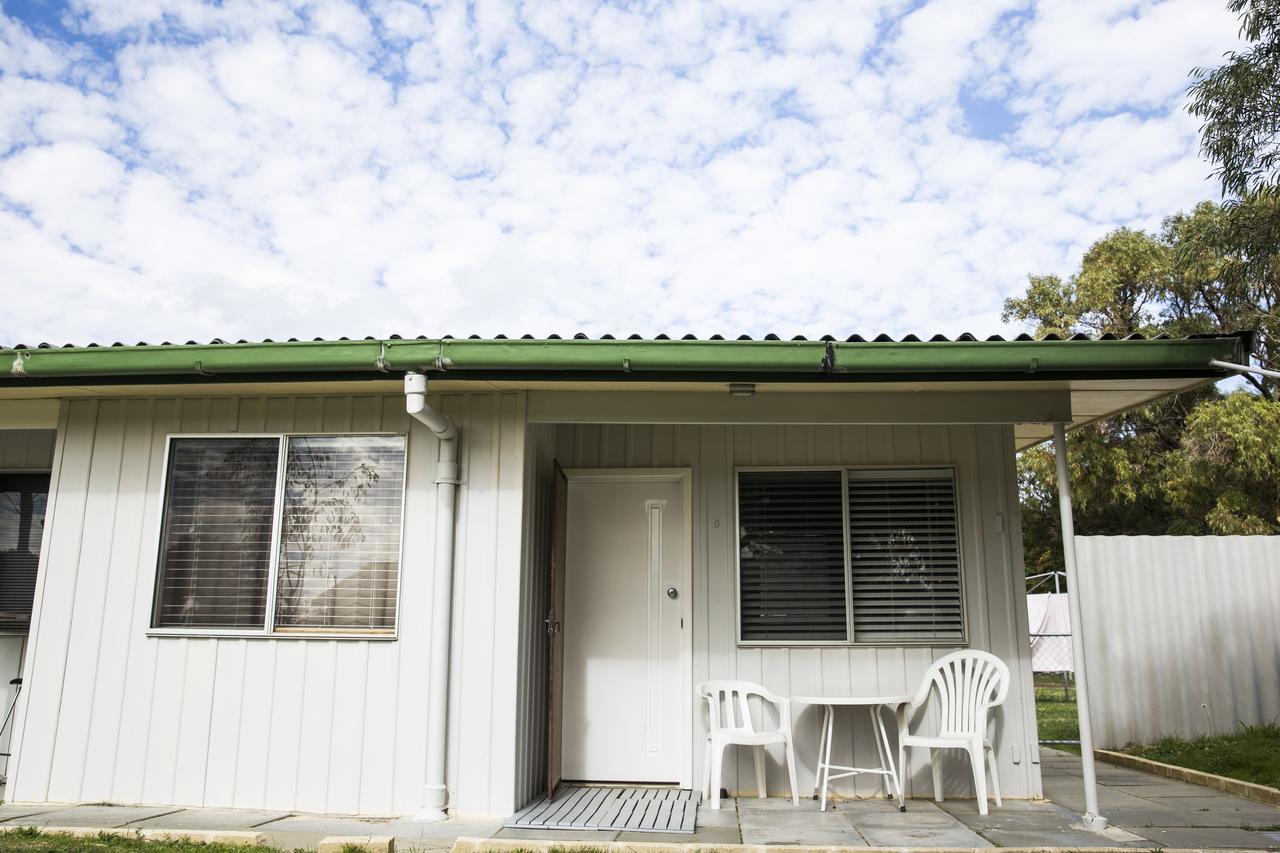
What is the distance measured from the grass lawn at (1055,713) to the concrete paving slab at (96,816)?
558cm

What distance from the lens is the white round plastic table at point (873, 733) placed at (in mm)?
4914

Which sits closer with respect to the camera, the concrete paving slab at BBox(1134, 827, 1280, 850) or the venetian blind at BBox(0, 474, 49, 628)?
the concrete paving slab at BBox(1134, 827, 1280, 850)

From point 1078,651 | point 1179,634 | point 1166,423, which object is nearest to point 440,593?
point 1078,651

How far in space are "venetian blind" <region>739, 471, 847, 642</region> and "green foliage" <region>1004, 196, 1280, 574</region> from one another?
835cm

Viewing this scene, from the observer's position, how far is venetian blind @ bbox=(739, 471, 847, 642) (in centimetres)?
549

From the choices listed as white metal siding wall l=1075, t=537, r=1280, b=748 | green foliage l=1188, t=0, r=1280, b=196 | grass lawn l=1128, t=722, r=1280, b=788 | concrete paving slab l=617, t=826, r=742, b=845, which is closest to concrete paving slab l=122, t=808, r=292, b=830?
concrete paving slab l=617, t=826, r=742, b=845

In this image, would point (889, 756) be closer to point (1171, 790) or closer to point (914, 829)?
point (914, 829)

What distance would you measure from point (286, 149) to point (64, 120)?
11.5 feet

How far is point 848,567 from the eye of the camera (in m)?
5.51

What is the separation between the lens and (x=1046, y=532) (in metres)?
18.6

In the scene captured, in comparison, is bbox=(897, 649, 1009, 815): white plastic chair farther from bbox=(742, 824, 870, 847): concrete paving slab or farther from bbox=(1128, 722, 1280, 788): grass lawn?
bbox=(1128, 722, 1280, 788): grass lawn

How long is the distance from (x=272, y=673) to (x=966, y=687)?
3.73 metres

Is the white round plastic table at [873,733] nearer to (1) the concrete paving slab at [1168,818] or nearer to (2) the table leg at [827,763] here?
(2) the table leg at [827,763]

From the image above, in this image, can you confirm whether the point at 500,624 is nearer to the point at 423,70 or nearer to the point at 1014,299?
the point at 423,70
